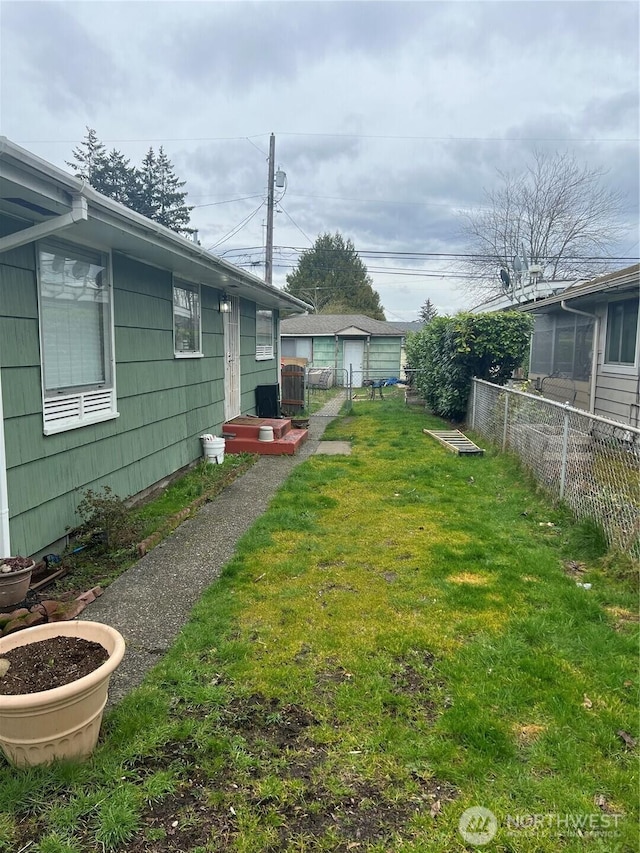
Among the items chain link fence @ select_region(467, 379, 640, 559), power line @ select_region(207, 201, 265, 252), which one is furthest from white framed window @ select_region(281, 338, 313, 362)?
chain link fence @ select_region(467, 379, 640, 559)

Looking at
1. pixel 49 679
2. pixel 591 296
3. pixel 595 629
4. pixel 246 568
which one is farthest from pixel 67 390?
pixel 591 296

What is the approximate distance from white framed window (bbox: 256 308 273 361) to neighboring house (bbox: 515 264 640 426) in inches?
234

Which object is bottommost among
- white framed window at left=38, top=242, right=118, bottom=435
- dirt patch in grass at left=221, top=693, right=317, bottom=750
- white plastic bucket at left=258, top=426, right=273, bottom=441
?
dirt patch in grass at left=221, top=693, right=317, bottom=750

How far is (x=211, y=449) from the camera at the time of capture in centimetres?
757

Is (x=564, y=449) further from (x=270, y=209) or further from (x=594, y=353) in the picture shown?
(x=270, y=209)

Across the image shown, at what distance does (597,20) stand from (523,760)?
26.0ft

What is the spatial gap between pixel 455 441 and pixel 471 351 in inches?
88.2

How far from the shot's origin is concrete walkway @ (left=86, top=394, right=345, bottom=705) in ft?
9.64

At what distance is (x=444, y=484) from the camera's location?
21.8 ft

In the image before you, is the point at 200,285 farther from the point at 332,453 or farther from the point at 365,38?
the point at 365,38

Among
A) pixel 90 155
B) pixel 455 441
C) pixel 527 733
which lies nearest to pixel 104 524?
pixel 527 733

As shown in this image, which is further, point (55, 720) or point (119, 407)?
point (119, 407)

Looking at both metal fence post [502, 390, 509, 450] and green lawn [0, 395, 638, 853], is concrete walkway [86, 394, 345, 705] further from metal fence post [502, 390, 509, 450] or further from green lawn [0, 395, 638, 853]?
metal fence post [502, 390, 509, 450]

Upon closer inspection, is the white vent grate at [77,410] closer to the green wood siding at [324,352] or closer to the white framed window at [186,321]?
the white framed window at [186,321]
